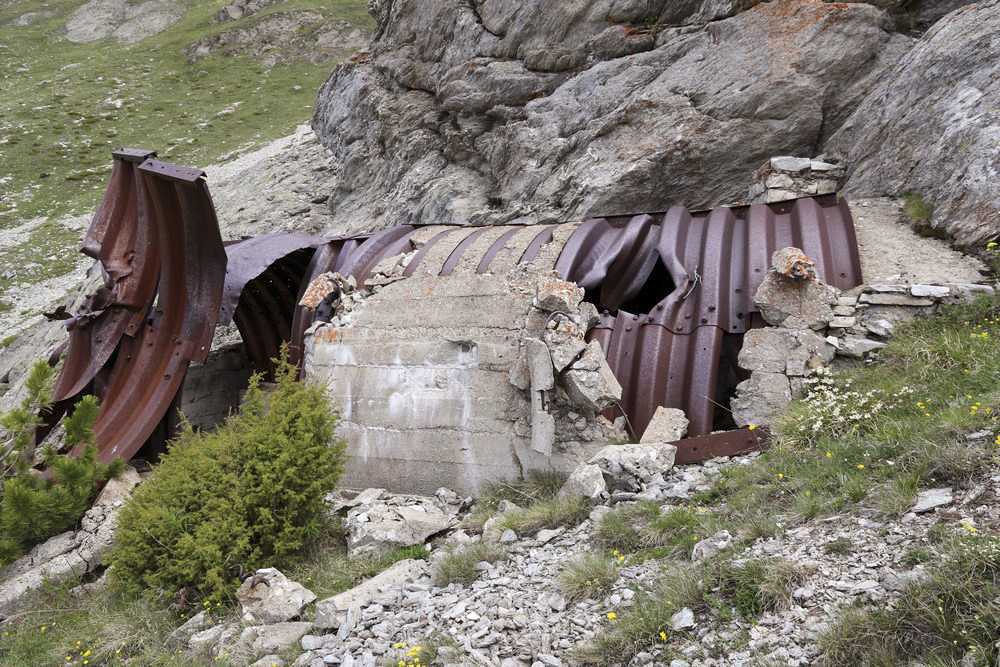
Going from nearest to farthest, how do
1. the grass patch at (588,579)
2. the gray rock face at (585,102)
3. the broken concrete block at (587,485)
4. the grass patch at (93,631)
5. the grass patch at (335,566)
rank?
the grass patch at (588,579) → the grass patch at (93,631) → the broken concrete block at (587,485) → the grass patch at (335,566) → the gray rock face at (585,102)

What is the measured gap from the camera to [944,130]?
7605 mm

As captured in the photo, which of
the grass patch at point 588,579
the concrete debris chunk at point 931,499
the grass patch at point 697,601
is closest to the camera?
the grass patch at point 697,601

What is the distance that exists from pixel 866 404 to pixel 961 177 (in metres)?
3.56


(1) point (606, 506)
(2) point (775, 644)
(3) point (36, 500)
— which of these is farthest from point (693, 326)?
(3) point (36, 500)

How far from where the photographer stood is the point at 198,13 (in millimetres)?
63406

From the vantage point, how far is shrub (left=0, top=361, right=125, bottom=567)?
6.39 meters

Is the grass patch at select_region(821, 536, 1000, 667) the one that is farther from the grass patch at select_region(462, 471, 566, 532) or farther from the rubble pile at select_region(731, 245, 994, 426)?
the grass patch at select_region(462, 471, 566, 532)

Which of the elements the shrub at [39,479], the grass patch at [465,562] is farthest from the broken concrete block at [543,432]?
the shrub at [39,479]

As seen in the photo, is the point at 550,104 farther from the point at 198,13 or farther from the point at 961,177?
the point at 198,13

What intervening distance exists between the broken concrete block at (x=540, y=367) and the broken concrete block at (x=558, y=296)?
527mm

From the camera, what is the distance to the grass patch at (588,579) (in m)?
4.00

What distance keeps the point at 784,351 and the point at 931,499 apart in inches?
102

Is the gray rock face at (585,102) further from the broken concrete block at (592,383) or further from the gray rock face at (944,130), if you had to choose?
the broken concrete block at (592,383)

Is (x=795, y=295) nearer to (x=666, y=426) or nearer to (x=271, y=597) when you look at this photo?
(x=666, y=426)
